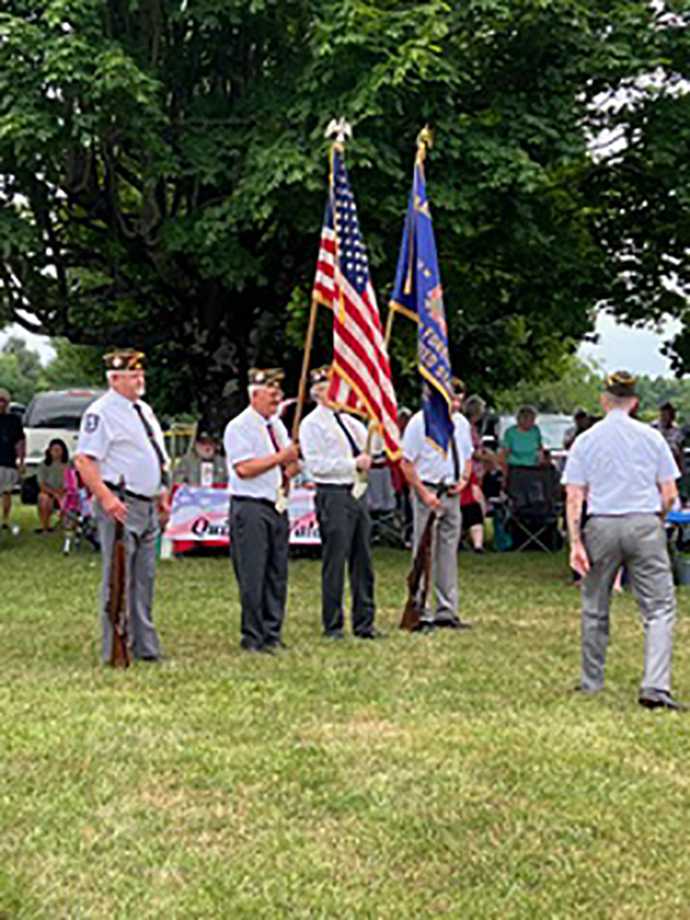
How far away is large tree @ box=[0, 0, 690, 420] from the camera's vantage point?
59.2 ft

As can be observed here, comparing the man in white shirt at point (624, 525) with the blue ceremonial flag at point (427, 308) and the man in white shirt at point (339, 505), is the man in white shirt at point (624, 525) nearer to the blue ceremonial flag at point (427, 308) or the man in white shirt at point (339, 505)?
the man in white shirt at point (339, 505)

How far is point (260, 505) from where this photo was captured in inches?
442

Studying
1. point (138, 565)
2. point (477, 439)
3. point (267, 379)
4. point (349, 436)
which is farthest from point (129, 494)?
point (477, 439)

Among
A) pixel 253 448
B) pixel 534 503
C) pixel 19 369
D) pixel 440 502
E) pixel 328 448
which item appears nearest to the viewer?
pixel 253 448

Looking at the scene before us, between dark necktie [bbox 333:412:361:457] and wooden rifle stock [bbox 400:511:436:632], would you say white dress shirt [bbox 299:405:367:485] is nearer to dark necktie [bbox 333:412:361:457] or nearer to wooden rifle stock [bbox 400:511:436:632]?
dark necktie [bbox 333:412:361:457]

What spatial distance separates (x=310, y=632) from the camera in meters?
12.3

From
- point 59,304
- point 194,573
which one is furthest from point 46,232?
point 194,573

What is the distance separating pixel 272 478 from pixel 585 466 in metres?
2.69

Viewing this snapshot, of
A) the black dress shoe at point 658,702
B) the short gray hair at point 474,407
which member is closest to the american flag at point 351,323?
the black dress shoe at point 658,702

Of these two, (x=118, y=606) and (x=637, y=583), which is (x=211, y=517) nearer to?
(x=118, y=606)

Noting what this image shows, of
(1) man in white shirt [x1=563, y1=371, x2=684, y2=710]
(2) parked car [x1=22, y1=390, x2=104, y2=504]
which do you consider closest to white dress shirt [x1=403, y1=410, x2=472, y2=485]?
(1) man in white shirt [x1=563, y1=371, x2=684, y2=710]

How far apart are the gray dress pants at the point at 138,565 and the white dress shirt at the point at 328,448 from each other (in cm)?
154

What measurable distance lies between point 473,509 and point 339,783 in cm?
1192

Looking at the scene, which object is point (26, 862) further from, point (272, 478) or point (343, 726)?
point (272, 478)
